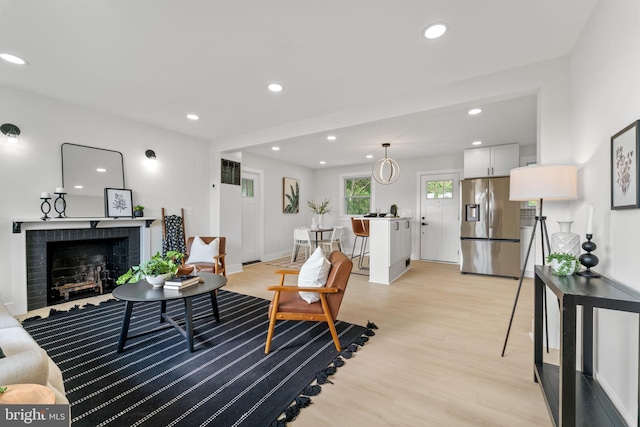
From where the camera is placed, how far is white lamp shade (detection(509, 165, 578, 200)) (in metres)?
1.86

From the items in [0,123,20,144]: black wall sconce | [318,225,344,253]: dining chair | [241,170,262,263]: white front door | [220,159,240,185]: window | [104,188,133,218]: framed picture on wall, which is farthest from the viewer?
[318,225,344,253]: dining chair

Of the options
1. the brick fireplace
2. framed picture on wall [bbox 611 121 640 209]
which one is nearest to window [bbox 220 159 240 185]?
the brick fireplace

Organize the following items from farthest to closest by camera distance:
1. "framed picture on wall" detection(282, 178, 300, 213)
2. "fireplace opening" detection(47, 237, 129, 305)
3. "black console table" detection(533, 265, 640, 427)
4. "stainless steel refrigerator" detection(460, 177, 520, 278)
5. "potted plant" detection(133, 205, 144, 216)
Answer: "framed picture on wall" detection(282, 178, 300, 213) → "stainless steel refrigerator" detection(460, 177, 520, 278) → "potted plant" detection(133, 205, 144, 216) → "fireplace opening" detection(47, 237, 129, 305) → "black console table" detection(533, 265, 640, 427)

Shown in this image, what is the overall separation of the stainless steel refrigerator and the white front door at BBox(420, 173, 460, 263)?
3.08 ft

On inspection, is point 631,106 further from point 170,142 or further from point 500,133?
point 170,142

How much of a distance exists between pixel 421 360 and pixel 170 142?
457 centimetres

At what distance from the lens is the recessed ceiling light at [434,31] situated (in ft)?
6.37

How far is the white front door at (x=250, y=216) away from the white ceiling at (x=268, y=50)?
2638mm

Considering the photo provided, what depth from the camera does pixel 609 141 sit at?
161 centimetres

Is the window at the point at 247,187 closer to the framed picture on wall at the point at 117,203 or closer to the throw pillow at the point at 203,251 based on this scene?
the throw pillow at the point at 203,251

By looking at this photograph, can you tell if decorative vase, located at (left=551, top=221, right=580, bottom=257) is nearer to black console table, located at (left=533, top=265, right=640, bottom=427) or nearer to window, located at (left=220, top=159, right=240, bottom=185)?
black console table, located at (left=533, top=265, right=640, bottom=427)

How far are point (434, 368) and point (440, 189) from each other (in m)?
4.81

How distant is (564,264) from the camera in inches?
63.0

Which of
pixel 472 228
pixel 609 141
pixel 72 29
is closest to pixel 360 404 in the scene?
pixel 609 141
